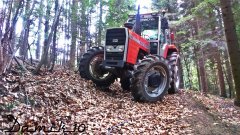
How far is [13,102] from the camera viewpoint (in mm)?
5336

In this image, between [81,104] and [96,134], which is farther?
[81,104]

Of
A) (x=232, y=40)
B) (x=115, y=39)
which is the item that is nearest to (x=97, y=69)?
(x=115, y=39)

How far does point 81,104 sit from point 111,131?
80.1 inches

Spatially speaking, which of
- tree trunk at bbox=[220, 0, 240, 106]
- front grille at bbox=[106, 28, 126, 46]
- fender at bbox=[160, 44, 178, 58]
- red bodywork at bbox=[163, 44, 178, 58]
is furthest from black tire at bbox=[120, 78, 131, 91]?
tree trunk at bbox=[220, 0, 240, 106]

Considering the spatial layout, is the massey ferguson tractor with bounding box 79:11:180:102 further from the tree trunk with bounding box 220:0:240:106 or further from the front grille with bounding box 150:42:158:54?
the tree trunk with bounding box 220:0:240:106

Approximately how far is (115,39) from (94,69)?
1563mm

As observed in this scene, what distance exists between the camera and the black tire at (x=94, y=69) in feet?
31.9

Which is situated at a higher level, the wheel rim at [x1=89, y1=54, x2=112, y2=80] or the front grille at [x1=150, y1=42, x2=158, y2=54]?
the front grille at [x1=150, y1=42, x2=158, y2=54]

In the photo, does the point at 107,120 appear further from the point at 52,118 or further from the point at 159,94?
the point at 159,94

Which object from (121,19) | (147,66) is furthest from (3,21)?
(121,19)

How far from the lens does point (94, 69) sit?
9984 mm

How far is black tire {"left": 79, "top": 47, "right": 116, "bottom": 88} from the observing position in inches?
383

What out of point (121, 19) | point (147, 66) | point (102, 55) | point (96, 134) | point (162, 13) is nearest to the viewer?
point (96, 134)

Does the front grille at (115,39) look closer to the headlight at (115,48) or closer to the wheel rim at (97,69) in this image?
the headlight at (115,48)
